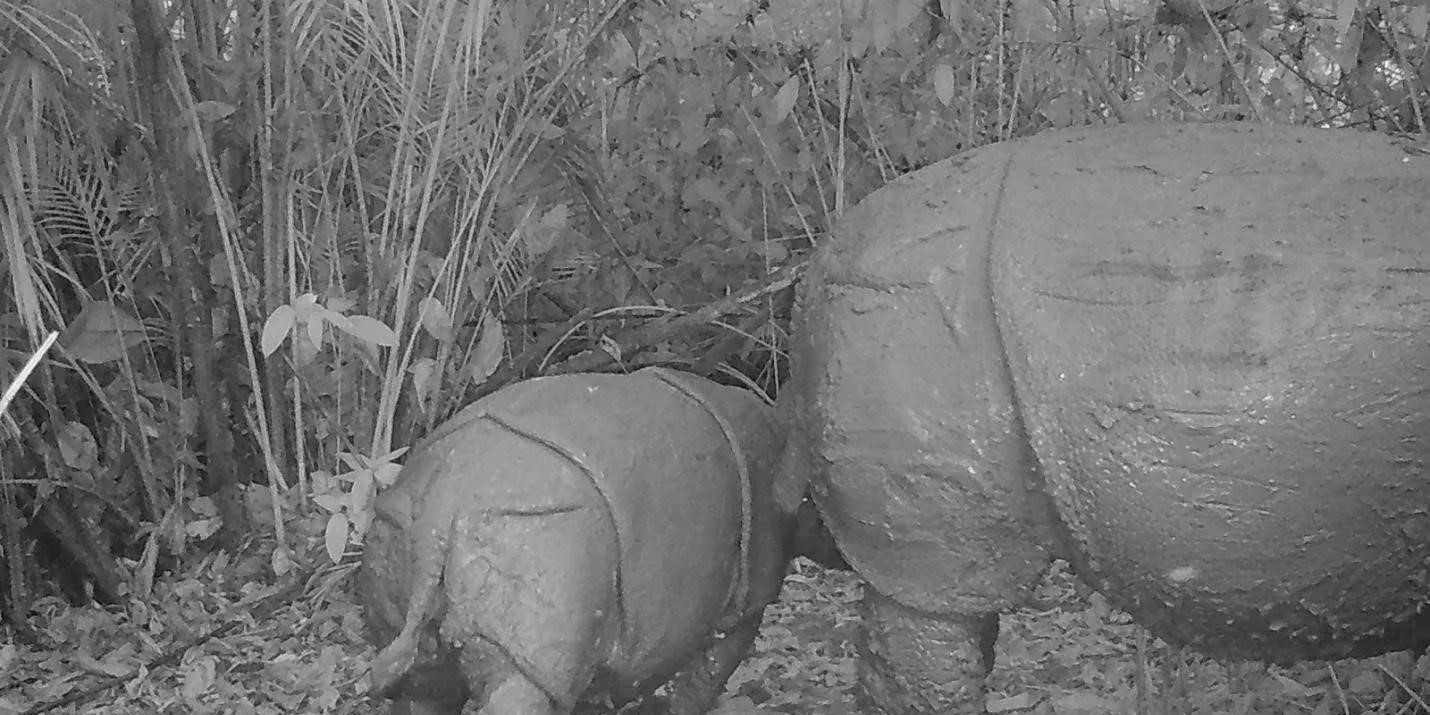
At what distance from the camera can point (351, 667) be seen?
2.82 meters

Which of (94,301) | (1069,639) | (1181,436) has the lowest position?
(1069,639)

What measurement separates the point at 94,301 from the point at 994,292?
2.46m

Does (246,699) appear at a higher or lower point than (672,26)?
lower

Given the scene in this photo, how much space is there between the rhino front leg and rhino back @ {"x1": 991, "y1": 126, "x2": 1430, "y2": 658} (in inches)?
8.9

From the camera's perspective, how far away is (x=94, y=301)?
→ 3143 mm

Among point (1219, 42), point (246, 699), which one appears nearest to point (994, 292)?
point (1219, 42)

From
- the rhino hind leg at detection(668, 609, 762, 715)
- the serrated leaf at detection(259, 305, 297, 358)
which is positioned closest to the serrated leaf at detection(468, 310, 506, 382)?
the serrated leaf at detection(259, 305, 297, 358)

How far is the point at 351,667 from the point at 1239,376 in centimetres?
208

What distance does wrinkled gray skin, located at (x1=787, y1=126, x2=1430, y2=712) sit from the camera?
1.56 metres

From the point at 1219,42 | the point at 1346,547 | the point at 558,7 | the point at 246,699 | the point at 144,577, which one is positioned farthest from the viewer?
the point at 144,577

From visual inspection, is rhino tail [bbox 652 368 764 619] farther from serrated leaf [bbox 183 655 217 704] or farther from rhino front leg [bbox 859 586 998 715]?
serrated leaf [bbox 183 655 217 704]

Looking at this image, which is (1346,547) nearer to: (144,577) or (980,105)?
(980,105)

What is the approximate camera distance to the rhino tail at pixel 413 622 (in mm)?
1593

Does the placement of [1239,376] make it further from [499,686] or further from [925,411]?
[499,686]
